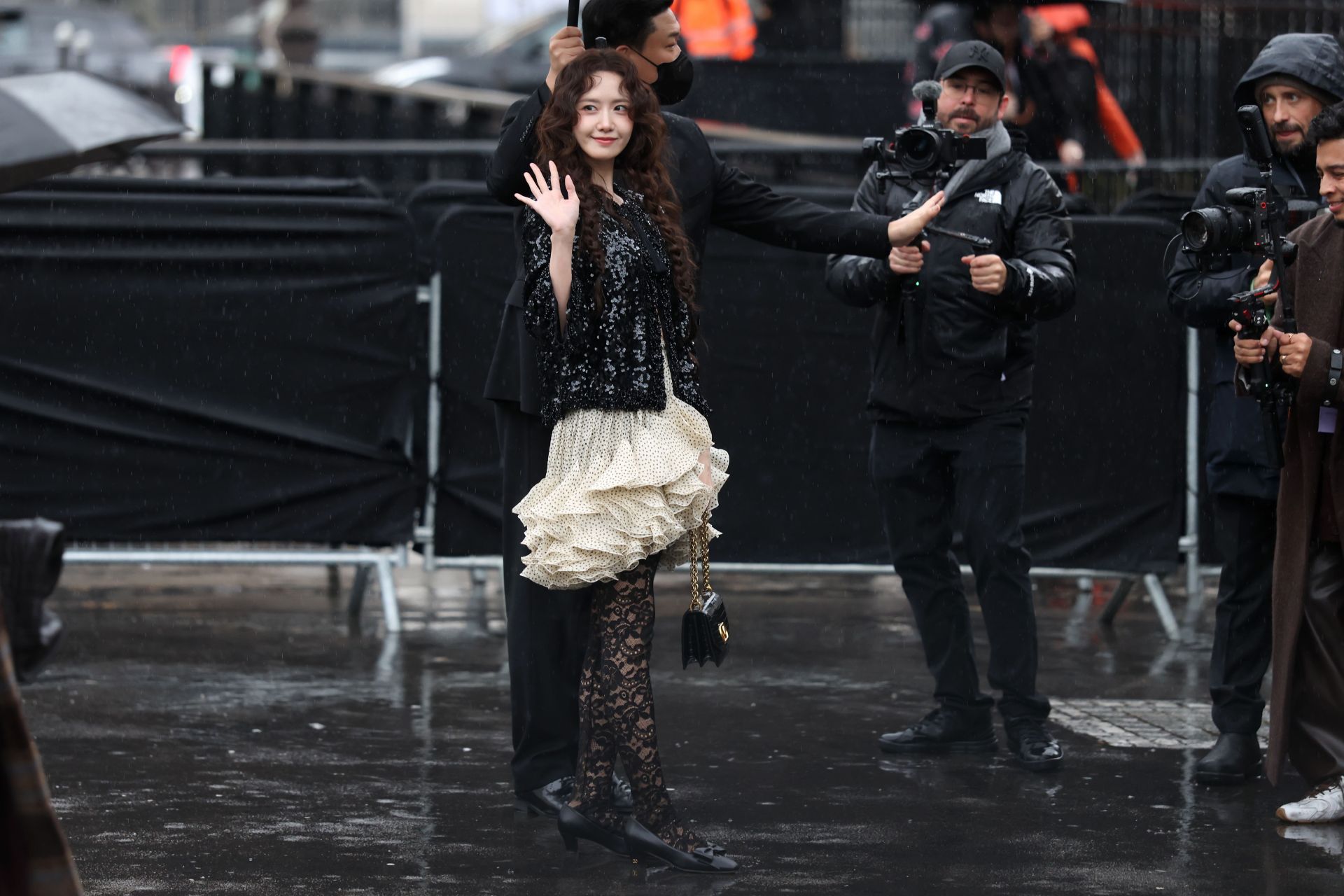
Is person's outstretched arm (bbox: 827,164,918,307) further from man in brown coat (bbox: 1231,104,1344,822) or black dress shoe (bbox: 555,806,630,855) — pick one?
black dress shoe (bbox: 555,806,630,855)

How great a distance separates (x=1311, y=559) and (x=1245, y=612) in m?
0.52

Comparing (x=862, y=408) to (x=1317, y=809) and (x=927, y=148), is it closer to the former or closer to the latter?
(x=927, y=148)

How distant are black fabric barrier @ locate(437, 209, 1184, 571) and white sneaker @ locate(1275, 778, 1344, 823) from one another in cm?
341

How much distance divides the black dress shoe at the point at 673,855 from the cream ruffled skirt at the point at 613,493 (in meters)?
0.69

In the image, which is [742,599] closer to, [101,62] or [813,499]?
[813,499]

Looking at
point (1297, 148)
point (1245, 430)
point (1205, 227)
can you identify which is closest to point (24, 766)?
point (1205, 227)

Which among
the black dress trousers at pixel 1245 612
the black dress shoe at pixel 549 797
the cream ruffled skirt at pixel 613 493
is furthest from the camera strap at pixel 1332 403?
the black dress shoe at pixel 549 797

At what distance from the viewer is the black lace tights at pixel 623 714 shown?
5.41 metres

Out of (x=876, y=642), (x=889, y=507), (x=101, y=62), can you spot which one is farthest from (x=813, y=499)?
(x=101, y=62)

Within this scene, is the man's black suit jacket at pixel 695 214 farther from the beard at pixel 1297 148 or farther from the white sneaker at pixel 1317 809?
the white sneaker at pixel 1317 809

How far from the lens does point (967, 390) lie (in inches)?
269

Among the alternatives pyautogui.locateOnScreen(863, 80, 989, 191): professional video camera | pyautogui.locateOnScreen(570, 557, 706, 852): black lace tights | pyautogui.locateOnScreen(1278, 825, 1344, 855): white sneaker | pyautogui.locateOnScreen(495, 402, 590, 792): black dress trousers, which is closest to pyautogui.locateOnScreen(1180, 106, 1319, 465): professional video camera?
pyautogui.locateOnScreen(863, 80, 989, 191): professional video camera

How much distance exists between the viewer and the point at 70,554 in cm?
902

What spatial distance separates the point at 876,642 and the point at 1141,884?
3.75m
